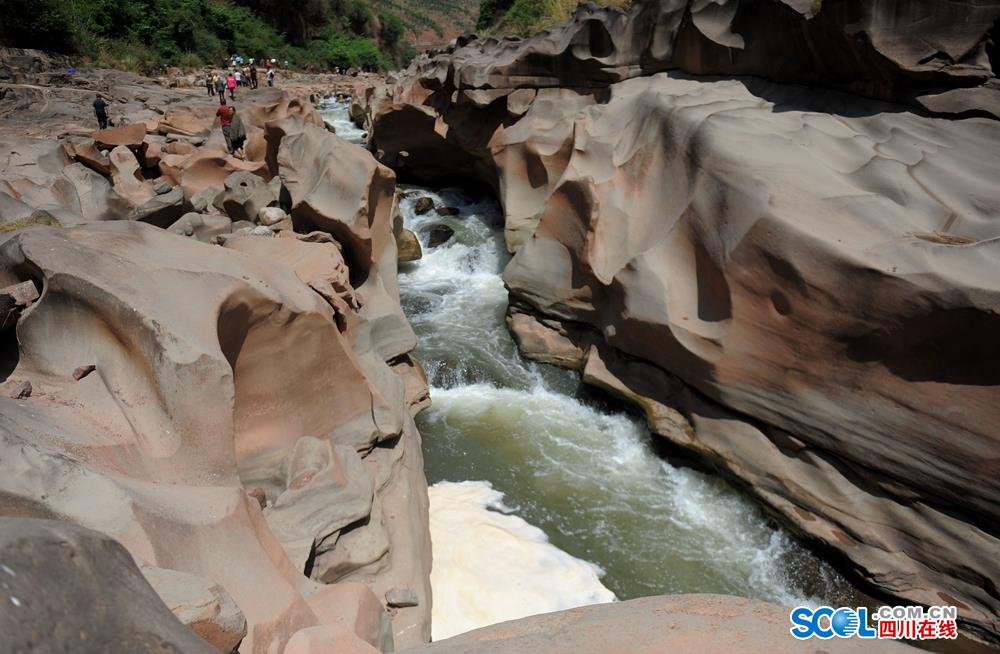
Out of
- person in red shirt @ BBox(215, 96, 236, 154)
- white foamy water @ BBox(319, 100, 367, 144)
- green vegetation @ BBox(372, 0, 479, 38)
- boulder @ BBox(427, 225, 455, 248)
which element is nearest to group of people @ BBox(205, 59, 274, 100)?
white foamy water @ BBox(319, 100, 367, 144)

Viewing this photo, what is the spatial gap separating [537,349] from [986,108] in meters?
4.58

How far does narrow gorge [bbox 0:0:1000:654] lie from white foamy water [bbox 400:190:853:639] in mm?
29

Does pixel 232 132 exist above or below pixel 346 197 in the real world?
below

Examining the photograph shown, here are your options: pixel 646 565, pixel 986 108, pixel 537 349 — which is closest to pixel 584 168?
pixel 537 349

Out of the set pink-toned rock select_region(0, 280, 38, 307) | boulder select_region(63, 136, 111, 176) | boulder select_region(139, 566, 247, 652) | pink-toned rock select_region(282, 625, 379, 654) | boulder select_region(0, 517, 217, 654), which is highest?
boulder select_region(0, 517, 217, 654)

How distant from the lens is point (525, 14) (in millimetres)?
19531

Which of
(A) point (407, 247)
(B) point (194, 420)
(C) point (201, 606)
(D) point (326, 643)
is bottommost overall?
(A) point (407, 247)

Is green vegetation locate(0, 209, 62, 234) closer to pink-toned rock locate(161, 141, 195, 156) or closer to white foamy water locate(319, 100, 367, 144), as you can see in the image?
pink-toned rock locate(161, 141, 195, 156)

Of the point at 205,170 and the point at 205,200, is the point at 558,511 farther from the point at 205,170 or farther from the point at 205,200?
the point at 205,170

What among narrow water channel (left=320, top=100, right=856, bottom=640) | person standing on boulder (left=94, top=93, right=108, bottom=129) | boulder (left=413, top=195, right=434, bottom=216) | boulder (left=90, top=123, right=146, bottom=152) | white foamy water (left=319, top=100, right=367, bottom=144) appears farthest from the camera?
Result: white foamy water (left=319, top=100, right=367, bottom=144)

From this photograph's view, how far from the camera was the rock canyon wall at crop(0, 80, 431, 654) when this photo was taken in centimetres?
214

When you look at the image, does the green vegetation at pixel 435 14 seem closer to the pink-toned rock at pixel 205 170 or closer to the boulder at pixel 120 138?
the boulder at pixel 120 138

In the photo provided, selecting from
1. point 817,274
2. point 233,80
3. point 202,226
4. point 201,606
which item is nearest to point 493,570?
point 201,606

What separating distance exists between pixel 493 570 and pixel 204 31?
28.1 metres
